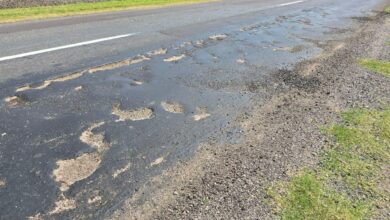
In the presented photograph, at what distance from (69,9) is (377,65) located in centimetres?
1026

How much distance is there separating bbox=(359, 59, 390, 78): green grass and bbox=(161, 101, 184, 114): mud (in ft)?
14.8

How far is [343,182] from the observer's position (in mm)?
3971

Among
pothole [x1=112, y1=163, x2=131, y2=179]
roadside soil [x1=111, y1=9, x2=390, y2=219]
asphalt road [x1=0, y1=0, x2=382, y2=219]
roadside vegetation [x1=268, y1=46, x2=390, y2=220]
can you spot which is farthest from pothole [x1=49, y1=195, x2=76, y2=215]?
roadside vegetation [x1=268, y1=46, x2=390, y2=220]

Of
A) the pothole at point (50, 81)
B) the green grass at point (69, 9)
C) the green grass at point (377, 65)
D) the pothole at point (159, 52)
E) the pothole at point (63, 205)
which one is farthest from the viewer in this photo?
the green grass at point (69, 9)

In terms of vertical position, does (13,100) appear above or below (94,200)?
above

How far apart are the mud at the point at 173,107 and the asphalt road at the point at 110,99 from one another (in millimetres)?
14

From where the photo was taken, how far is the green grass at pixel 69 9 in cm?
1212

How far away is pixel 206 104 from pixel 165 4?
42.0ft

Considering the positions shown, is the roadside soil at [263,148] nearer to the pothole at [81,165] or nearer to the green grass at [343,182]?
the green grass at [343,182]

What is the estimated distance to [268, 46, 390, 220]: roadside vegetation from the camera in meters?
3.53

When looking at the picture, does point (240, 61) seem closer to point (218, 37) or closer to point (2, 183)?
point (218, 37)

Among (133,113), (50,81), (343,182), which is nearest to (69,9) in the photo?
(50,81)

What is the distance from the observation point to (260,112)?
18.5 ft

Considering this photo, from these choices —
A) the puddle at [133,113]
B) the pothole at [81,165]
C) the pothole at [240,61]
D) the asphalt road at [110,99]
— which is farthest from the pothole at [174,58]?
the pothole at [81,165]
